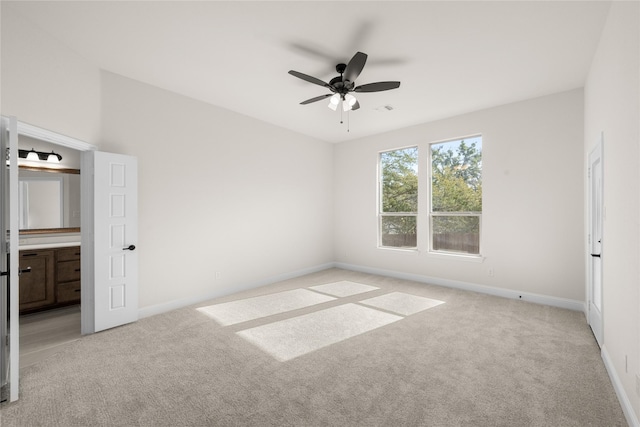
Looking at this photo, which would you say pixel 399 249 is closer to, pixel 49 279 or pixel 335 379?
pixel 335 379

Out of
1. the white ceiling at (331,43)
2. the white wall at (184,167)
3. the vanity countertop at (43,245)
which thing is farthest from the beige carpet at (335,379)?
the white ceiling at (331,43)

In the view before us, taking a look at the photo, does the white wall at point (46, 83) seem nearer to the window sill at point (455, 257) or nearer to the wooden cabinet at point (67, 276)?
the wooden cabinet at point (67, 276)

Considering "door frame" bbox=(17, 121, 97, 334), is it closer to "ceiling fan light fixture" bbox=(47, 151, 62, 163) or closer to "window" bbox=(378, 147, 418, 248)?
"ceiling fan light fixture" bbox=(47, 151, 62, 163)

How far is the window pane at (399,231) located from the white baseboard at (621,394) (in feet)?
11.0

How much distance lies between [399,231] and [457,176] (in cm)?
155

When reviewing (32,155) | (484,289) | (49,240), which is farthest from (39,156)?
(484,289)

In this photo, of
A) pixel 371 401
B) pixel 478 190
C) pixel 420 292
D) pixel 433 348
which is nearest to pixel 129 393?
pixel 371 401

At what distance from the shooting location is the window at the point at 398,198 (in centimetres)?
569

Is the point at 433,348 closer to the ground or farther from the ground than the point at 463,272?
closer to the ground

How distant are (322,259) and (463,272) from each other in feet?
Answer: 9.79

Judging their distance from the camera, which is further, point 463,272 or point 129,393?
point 463,272

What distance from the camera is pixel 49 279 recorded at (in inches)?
154

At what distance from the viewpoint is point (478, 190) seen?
4844mm

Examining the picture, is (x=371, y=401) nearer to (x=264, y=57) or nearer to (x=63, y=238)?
(x=264, y=57)
